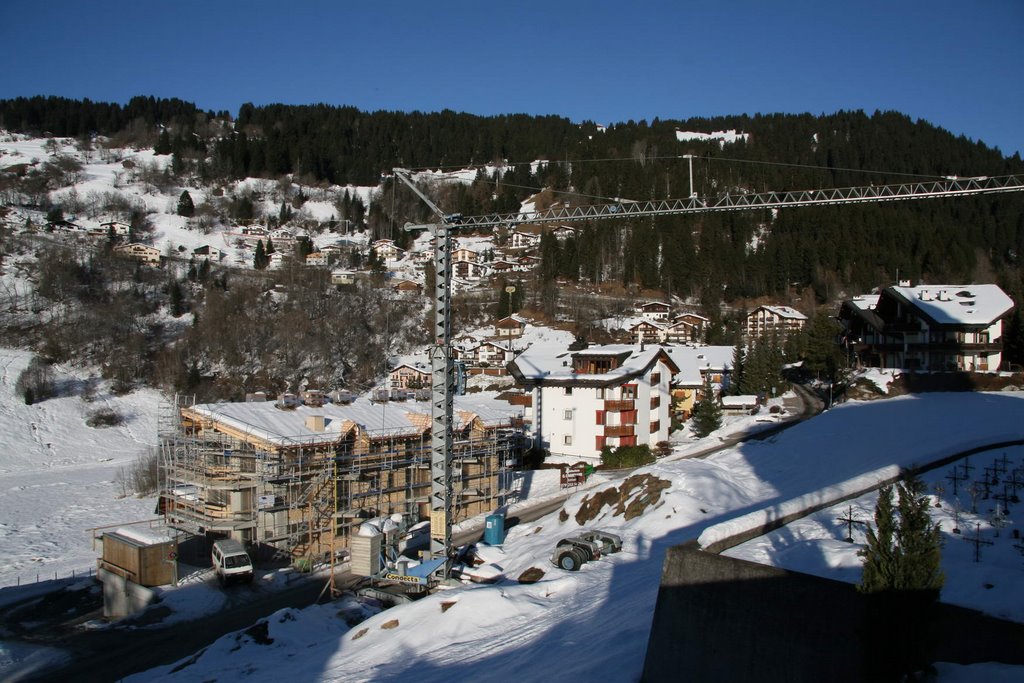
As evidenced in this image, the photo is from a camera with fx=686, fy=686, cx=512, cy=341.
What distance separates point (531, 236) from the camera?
104m

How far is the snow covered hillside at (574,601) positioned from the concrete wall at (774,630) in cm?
108

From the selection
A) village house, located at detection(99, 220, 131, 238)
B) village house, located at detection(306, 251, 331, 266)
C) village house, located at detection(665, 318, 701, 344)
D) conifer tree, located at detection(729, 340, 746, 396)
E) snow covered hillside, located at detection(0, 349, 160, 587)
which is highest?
village house, located at detection(99, 220, 131, 238)

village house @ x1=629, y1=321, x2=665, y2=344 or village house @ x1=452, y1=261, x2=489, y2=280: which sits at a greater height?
village house @ x1=452, y1=261, x2=489, y2=280

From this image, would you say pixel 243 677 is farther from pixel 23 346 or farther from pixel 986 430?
pixel 23 346

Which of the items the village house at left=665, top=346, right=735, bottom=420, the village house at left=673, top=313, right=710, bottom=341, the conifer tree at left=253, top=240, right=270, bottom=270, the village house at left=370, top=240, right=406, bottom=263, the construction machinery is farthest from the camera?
the village house at left=370, top=240, right=406, bottom=263

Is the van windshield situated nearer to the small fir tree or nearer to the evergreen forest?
the small fir tree

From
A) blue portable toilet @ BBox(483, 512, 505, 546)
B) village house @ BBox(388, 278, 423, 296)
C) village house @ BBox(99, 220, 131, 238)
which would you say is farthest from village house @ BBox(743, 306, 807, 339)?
village house @ BBox(99, 220, 131, 238)

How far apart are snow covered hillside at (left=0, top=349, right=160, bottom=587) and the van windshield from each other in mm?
7025

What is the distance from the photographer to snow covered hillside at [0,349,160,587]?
24.8 metres

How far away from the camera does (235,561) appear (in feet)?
63.3

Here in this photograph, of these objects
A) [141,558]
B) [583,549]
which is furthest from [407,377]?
[583,549]

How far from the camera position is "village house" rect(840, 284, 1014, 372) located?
38.8 m

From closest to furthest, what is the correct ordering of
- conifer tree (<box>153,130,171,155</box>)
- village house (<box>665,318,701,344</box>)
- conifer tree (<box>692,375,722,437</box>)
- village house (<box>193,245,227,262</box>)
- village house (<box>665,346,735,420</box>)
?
conifer tree (<box>692,375,722,437</box>) → village house (<box>665,346,735,420</box>) → village house (<box>665,318,701,344</box>) → village house (<box>193,245,227,262</box>) → conifer tree (<box>153,130,171,155</box>)

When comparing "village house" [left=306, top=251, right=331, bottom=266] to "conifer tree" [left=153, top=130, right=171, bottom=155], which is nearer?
"village house" [left=306, top=251, right=331, bottom=266]
